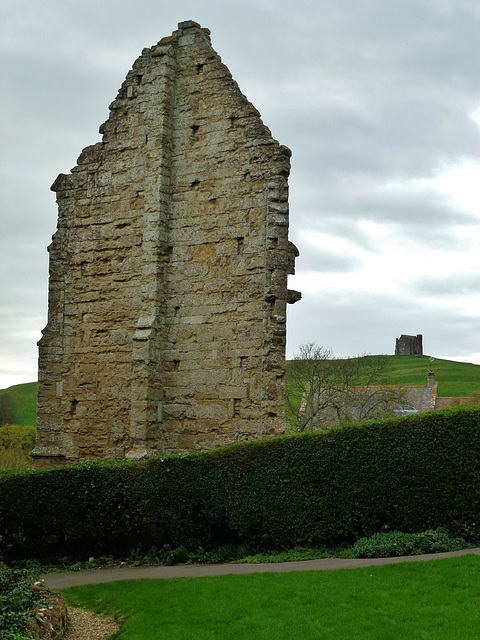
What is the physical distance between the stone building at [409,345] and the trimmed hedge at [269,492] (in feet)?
215

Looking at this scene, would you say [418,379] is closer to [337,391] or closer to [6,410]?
[337,391]

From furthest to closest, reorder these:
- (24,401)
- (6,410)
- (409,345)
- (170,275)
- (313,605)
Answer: (409,345) → (24,401) → (6,410) → (170,275) → (313,605)

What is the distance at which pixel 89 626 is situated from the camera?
7352 millimetres

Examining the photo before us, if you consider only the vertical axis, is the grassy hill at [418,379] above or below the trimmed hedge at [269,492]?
above

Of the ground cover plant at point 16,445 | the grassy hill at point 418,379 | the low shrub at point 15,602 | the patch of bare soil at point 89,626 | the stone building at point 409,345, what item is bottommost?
the ground cover plant at point 16,445

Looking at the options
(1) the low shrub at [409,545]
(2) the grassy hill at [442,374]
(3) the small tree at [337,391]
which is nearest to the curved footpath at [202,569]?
(1) the low shrub at [409,545]

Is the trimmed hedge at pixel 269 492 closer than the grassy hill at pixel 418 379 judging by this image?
Yes

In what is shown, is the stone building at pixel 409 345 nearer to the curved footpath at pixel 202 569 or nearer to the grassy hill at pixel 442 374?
the grassy hill at pixel 442 374

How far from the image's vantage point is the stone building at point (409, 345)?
243 ft

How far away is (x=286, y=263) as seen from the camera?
1196 cm

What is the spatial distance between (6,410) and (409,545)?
45.8 metres

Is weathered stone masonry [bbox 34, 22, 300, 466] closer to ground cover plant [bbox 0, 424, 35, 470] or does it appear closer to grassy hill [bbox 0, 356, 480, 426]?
ground cover plant [bbox 0, 424, 35, 470]

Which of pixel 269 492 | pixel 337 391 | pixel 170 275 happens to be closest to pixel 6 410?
pixel 337 391

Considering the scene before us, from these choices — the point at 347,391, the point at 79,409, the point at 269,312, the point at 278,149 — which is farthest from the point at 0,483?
the point at 347,391
